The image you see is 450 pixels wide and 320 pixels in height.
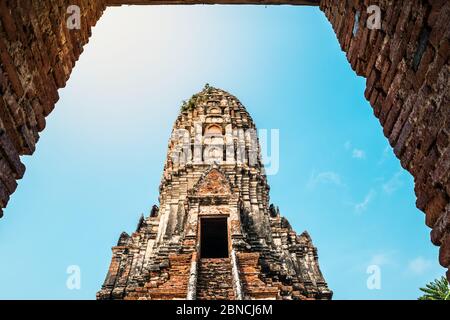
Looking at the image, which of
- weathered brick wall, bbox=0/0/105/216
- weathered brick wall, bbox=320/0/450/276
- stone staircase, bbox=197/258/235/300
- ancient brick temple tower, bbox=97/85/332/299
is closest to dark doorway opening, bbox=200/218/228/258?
ancient brick temple tower, bbox=97/85/332/299

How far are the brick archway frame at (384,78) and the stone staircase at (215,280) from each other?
25.5 feet

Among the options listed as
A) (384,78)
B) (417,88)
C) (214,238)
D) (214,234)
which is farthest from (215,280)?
(417,88)

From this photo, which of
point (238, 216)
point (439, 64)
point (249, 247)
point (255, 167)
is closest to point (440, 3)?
point (439, 64)

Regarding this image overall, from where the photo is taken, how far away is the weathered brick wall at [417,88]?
237cm

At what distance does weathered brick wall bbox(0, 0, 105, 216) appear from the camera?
264 centimetres

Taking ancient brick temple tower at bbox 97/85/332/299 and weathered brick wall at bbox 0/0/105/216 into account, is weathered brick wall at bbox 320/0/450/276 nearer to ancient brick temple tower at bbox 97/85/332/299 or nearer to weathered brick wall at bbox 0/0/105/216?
weathered brick wall at bbox 0/0/105/216

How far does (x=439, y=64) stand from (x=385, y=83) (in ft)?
2.22

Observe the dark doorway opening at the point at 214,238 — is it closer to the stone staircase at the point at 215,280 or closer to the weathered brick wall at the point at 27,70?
the stone staircase at the point at 215,280

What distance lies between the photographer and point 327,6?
4035 mm

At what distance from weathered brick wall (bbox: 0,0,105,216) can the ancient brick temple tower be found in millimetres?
7487

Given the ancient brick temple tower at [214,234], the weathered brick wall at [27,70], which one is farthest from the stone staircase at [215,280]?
the weathered brick wall at [27,70]

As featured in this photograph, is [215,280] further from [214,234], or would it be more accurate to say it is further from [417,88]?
[417,88]

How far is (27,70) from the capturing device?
9.55ft

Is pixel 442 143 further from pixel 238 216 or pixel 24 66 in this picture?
pixel 238 216
